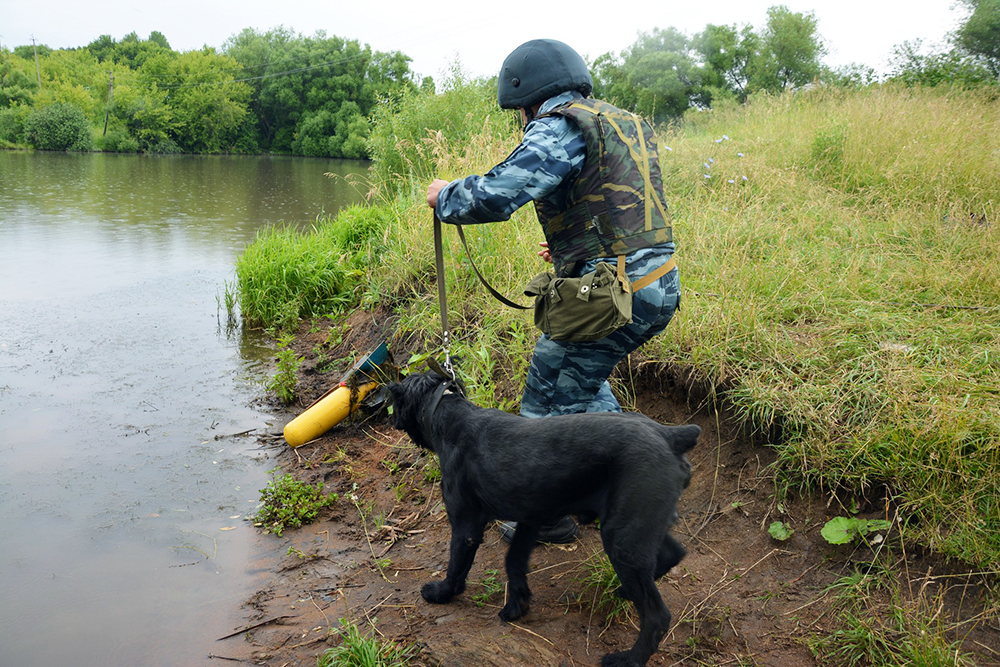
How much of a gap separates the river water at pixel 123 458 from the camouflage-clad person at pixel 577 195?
2381 millimetres

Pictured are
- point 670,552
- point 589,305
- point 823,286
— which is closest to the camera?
point 670,552

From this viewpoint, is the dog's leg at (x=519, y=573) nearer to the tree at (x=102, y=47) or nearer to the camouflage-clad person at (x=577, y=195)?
the camouflage-clad person at (x=577, y=195)

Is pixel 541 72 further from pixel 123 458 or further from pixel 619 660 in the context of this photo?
pixel 123 458

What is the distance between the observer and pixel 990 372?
3.38 m

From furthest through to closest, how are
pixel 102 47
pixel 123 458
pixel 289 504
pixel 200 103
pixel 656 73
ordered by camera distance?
pixel 102 47 → pixel 200 103 → pixel 656 73 → pixel 123 458 → pixel 289 504

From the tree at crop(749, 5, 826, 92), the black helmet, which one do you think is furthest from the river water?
the tree at crop(749, 5, 826, 92)

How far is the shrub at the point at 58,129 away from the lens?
48.2 m

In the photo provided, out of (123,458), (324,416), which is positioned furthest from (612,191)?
(123,458)

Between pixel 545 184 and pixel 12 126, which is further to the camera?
pixel 12 126

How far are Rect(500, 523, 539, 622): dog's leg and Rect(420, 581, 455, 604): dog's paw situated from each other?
302 mm

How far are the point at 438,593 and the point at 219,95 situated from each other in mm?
71962

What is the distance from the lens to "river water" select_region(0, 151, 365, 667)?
11.0ft

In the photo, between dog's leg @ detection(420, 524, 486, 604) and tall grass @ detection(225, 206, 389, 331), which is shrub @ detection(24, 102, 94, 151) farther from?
dog's leg @ detection(420, 524, 486, 604)

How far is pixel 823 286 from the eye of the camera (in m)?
4.68
